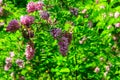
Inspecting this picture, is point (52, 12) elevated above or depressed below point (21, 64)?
above

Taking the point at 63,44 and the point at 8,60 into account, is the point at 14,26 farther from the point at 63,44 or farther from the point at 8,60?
the point at 8,60

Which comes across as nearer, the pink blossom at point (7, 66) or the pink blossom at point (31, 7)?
the pink blossom at point (31, 7)

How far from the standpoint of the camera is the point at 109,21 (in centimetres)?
557

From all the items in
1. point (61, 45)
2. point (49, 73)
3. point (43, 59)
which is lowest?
point (49, 73)

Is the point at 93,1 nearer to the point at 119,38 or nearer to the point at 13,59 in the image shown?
the point at 119,38

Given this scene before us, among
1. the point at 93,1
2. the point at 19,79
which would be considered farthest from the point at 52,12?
the point at 93,1

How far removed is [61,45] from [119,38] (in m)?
1.67

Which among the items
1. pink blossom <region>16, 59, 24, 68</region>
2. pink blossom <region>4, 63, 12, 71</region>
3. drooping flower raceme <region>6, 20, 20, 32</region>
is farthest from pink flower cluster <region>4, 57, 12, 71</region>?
drooping flower raceme <region>6, 20, 20, 32</region>

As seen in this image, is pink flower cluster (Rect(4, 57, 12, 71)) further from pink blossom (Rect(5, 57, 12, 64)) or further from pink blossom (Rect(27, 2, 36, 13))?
pink blossom (Rect(27, 2, 36, 13))

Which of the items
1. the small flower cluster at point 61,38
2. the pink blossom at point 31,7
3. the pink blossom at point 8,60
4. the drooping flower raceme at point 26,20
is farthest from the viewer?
the pink blossom at point 8,60

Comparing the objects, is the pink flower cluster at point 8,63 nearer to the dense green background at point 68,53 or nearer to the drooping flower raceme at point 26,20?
the dense green background at point 68,53

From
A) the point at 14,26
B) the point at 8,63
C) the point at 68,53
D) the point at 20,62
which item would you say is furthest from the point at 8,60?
the point at 14,26

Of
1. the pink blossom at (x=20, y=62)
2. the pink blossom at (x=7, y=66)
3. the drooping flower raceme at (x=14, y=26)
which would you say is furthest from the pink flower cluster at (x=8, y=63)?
the drooping flower raceme at (x=14, y=26)

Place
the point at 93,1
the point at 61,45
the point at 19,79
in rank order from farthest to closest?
the point at 93,1 < the point at 19,79 < the point at 61,45
